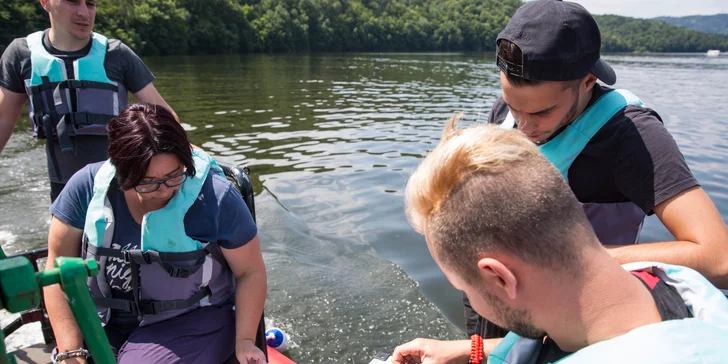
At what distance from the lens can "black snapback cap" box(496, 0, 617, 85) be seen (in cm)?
185

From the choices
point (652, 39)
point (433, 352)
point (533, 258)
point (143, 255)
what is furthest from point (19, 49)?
point (652, 39)

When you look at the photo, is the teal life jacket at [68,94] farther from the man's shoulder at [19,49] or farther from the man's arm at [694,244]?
the man's arm at [694,244]

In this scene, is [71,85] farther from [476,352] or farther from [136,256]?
[476,352]

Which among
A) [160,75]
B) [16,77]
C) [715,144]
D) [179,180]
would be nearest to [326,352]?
[179,180]

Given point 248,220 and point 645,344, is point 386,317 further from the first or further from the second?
point 645,344

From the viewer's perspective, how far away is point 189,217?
2.66 metres

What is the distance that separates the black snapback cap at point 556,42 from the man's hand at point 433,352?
45.9 inches

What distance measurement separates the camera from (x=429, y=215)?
139cm

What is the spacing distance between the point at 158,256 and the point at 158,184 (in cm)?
37

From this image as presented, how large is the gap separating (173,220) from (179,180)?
21 cm

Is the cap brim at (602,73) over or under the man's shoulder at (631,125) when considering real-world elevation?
over

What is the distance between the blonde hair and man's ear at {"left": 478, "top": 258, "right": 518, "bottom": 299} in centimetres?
20

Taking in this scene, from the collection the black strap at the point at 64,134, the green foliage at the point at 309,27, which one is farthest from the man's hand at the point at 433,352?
the green foliage at the point at 309,27

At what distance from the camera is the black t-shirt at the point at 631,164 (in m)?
1.84
